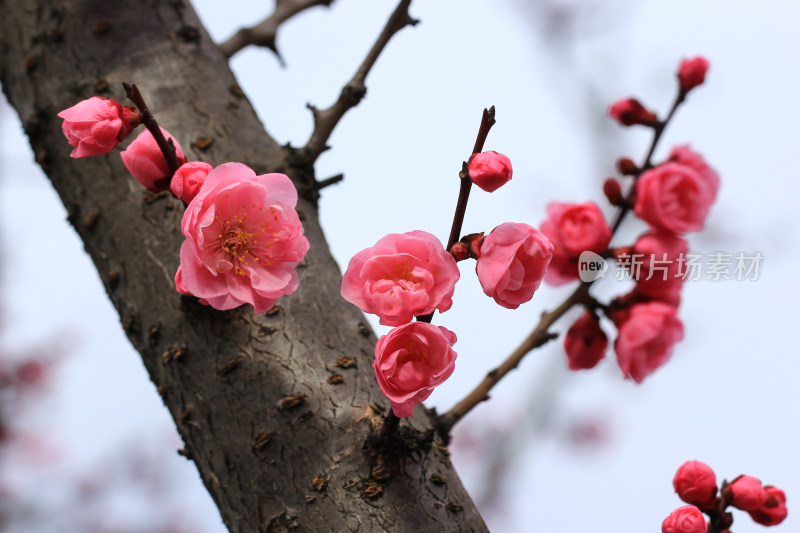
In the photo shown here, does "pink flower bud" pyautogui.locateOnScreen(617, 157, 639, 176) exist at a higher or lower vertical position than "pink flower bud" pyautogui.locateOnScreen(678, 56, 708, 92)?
lower

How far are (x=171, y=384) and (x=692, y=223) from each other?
0.82 m

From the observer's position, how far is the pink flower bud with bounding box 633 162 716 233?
1033 mm

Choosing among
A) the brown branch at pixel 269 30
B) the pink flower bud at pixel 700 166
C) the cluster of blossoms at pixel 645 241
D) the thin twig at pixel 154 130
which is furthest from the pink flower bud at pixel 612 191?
the brown branch at pixel 269 30

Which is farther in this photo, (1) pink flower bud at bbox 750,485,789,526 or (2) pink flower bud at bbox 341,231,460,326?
(1) pink flower bud at bbox 750,485,789,526

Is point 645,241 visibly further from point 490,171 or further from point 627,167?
point 490,171

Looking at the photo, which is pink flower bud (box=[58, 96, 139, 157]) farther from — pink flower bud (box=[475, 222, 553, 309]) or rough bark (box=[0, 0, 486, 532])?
pink flower bud (box=[475, 222, 553, 309])

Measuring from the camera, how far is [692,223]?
3.40 feet

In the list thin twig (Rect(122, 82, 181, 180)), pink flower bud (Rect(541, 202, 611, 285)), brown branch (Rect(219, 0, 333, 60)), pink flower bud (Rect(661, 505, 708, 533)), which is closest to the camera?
thin twig (Rect(122, 82, 181, 180))

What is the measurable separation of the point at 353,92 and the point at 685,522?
0.84 meters

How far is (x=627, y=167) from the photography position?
1.13m

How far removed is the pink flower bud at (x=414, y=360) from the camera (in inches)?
28.7

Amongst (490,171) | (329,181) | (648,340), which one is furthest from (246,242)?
(648,340)

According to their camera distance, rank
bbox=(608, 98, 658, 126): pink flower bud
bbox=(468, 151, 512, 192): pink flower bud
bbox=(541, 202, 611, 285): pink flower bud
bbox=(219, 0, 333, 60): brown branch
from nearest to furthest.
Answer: bbox=(468, 151, 512, 192): pink flower bud, bbox=(541, 202, 611, 285): pink flower bud, bbox=(608, 98, 658, 126): pink flower bud, bbox=(219, 0, 333, 60): brown branch

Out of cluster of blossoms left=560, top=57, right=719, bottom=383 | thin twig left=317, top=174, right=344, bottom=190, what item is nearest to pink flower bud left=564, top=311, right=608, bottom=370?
cluster of blossoms left=560, top=57, right=719, bottom=383
